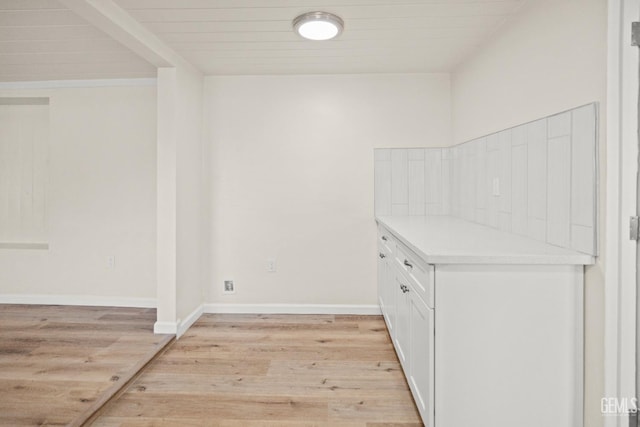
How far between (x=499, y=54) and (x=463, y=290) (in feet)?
5.35

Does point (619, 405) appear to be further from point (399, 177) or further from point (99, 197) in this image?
point (99, 197)

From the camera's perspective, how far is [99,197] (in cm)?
362

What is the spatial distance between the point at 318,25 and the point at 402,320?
185cm

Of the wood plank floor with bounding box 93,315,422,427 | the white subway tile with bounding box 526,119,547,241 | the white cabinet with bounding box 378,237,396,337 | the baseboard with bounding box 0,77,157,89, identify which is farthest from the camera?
the baseboard with bounding box 0,77,157,89

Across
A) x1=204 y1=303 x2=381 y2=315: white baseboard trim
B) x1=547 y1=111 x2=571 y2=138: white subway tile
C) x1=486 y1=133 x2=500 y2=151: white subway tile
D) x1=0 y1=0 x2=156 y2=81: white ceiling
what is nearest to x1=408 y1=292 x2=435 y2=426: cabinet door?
x1=547 y1=111 x2=571 y2=138: white subway tile

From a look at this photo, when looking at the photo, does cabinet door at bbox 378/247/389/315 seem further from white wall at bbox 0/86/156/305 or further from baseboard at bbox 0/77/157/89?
baseboard at bbox 0/77/157/89

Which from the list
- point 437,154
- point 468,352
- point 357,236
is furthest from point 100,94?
point 468,352

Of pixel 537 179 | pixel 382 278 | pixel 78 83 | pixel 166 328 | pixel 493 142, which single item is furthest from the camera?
pixel 78 83

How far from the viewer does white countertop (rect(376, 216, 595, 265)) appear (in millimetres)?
1524

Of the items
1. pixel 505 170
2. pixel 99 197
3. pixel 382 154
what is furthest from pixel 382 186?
pixel 99 197

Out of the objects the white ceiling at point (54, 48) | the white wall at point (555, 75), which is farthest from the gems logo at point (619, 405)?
the white ceiling at point (54, 48)

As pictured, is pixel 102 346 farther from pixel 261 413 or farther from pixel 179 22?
pixel 179 22

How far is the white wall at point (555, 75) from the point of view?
1.47 meters

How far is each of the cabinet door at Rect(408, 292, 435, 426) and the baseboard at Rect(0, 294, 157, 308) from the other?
2.67m
